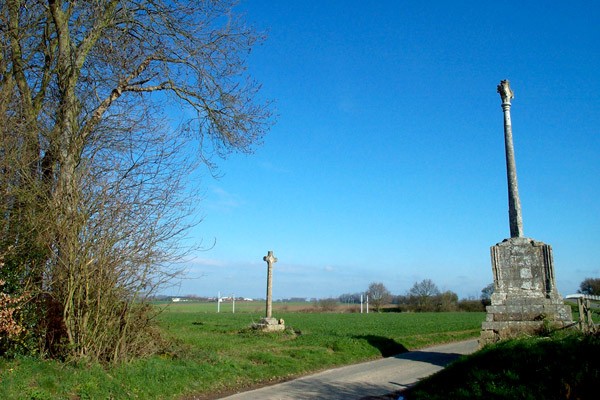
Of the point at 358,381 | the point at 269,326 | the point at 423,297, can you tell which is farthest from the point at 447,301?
the point at 358,381

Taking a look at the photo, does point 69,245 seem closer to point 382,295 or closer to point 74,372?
point 74,372

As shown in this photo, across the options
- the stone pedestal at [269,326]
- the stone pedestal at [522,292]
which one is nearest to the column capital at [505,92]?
the stone pedestal at [522,292]

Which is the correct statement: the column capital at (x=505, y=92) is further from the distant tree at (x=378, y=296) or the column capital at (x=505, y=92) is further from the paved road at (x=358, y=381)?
the distant tree at (x=378, y=296)

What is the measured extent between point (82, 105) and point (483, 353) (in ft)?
35.3

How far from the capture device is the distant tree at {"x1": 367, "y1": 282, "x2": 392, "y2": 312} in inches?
2906

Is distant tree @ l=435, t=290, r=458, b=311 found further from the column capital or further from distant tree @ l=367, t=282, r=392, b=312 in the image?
the column capital

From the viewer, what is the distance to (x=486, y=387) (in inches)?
330

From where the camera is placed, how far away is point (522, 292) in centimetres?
1523

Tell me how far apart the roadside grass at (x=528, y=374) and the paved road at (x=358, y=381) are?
5.40 ft

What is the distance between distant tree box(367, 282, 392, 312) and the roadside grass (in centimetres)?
6385

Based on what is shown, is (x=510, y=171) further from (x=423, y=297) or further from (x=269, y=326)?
(x=423, y=297)

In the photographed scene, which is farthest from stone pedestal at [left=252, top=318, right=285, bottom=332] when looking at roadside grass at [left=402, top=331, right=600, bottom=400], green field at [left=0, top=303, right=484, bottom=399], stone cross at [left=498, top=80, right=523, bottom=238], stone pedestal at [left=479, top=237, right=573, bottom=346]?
roadside grass at [left=402, top=331, right=600, bottom=400]

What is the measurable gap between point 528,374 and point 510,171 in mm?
9250

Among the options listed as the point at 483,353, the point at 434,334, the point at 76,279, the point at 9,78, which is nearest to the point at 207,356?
the point at 76,279
